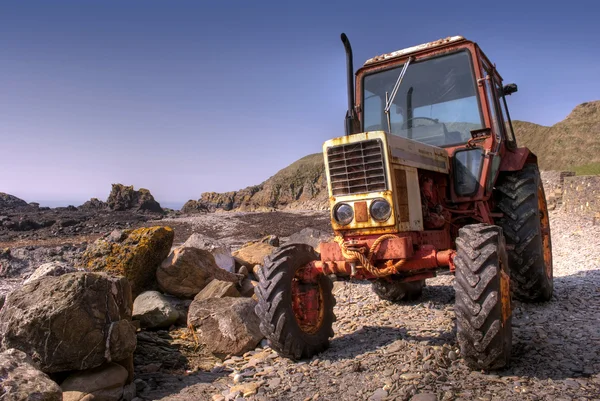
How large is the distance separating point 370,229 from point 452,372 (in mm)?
1401

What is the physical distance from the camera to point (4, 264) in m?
9.65

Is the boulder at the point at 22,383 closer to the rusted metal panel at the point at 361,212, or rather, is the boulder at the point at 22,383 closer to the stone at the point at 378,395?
the stone at the point at 378,395

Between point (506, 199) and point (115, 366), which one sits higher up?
point (506, 199)

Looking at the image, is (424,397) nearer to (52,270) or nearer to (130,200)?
(52,270)

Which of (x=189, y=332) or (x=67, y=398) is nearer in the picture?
(x=67, y=398)

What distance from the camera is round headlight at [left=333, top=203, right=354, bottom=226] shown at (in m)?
4.55

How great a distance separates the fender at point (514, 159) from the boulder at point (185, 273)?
4.38 m

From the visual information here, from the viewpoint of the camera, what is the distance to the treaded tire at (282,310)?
4.43 m

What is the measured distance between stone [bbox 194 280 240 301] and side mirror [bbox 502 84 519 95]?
15.3ft

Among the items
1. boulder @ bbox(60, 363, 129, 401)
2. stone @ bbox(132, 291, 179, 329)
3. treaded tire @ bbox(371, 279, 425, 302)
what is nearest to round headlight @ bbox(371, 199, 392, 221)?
treaded tire @ bbox(371, 279, 425, 302)

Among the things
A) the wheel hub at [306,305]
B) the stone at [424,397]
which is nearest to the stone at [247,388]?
the wheel hub at [306,305]

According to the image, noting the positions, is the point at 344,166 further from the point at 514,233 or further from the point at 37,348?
the point at 37,348

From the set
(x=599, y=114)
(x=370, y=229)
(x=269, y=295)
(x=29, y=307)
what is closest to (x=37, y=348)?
(x=29, y=307)

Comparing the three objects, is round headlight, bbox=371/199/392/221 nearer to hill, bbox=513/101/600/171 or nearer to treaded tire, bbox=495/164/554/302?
treaded tire, bbox=495/164/554/302
